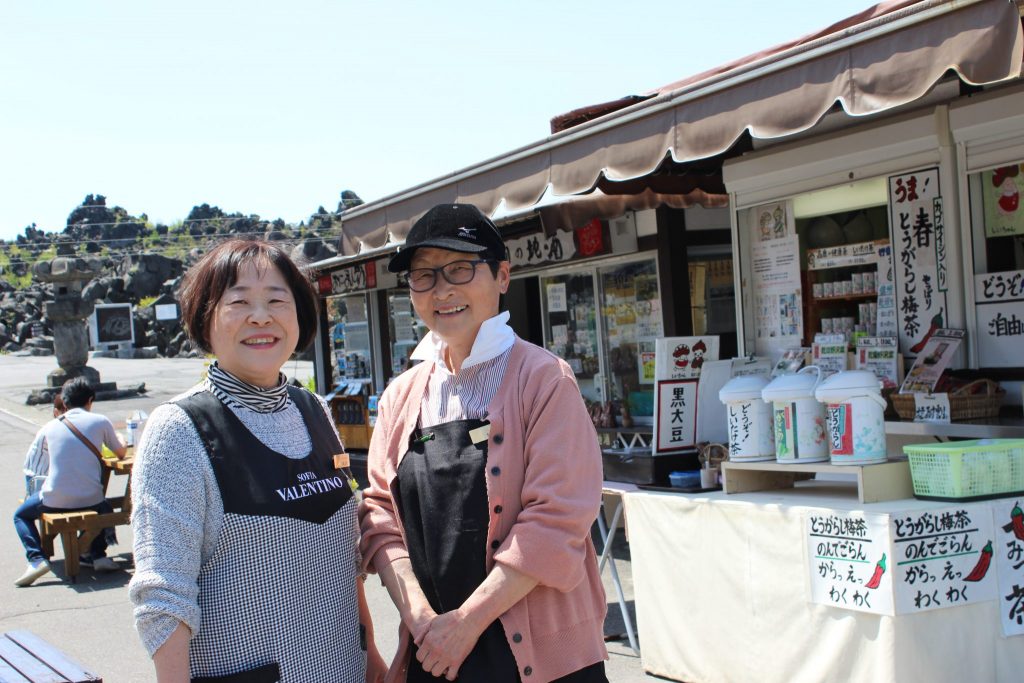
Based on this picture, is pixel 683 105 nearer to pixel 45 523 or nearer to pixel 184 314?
pixel 184 314

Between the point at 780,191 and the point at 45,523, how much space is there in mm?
6266

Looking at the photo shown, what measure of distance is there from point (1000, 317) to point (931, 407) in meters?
0.60

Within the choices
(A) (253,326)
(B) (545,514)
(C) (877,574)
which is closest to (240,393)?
(A) (253,326)

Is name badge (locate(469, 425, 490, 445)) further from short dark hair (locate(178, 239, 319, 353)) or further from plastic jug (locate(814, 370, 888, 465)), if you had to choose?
plastic jug (locate(814, 370, 888, 465))

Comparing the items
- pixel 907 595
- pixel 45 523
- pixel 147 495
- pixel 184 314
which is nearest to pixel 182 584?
pixel 147 495

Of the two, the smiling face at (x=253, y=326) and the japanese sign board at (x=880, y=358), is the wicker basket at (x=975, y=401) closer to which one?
the japanese sign board at (x=880, y=358)

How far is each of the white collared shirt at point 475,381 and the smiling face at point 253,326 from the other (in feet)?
1.28

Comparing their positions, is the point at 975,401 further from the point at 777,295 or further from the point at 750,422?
the point at 777,295

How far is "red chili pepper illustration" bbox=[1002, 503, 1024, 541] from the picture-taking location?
3.69 m

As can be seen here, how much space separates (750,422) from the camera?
429 centimetres

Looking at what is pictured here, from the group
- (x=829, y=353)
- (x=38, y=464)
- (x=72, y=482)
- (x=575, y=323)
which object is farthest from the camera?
(x=575, y=323)

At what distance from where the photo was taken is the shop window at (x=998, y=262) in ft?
15.8

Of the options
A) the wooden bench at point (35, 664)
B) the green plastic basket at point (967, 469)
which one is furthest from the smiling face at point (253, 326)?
the green plastic basket at point (967, 469)

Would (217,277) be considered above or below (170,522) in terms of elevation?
above
